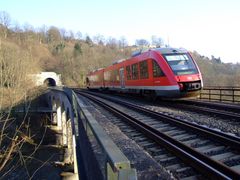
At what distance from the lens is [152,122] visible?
11.2 meters

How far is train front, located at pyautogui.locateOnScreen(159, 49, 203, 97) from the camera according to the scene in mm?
16031

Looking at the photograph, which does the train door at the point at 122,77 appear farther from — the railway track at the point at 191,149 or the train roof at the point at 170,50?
the railway track at the point at 191,149

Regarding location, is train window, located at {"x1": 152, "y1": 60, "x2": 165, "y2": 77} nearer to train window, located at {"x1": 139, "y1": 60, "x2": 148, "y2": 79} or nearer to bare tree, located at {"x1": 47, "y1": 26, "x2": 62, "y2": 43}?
train window, located at {"x1": 139, "y1": 60, "x2": 148, "y2": 79}

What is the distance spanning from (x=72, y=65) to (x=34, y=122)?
54.5 meters

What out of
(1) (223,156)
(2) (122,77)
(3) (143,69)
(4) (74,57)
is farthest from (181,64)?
(4) (74,57)

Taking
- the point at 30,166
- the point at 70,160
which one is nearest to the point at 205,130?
the point at 70,160

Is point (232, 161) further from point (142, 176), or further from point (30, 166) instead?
point (30, 166)

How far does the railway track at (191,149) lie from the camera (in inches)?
205

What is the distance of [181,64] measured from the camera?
1669cm

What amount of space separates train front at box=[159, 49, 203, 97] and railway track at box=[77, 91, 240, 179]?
5.51 metres

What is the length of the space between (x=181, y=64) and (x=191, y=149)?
10.7 meters

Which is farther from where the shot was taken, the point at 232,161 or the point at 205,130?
the point at 205,130

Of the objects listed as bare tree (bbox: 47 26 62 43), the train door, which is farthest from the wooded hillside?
the train door

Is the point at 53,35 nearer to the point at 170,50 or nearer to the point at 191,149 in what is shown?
the point at 170,50
